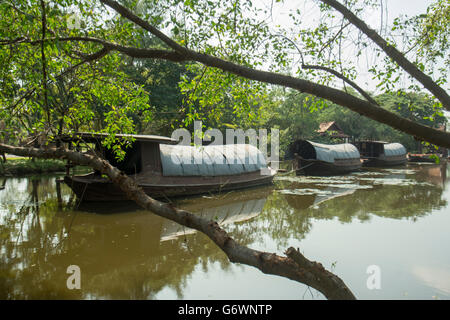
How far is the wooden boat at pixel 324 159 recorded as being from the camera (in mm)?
21734

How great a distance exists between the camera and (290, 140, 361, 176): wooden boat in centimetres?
2173

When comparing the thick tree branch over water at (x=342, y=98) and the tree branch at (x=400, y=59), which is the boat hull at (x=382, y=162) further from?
the thick tree branch over water at (x=342, y=98)

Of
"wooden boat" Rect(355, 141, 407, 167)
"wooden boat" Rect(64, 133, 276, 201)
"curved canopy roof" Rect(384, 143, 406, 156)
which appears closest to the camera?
"wooden boat" Rect(64, 133, 276, 201)

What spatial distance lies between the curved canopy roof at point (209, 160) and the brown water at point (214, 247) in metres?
1.33

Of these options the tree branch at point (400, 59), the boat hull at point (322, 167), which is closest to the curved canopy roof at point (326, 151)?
the boat hull at point (322, 167)

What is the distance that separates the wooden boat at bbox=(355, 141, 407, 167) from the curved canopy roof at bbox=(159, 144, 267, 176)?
56.5ft

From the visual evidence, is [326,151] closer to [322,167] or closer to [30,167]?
[322,167]

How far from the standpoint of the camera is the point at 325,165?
21719 millimetres

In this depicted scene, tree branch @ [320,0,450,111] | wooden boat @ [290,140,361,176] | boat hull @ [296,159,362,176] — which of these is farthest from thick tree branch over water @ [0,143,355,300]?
boat hull @ [296,159,362,176]

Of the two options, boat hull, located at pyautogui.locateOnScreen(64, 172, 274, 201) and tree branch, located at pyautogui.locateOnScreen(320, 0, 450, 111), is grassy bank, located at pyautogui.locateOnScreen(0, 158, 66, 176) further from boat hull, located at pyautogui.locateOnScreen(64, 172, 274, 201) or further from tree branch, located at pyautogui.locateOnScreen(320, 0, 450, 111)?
tree branch, located at pyautogui.locateOnScreen(320, 0, 450, 111)

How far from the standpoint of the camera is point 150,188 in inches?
446

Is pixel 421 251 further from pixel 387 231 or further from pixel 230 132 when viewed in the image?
pixel 230 132
